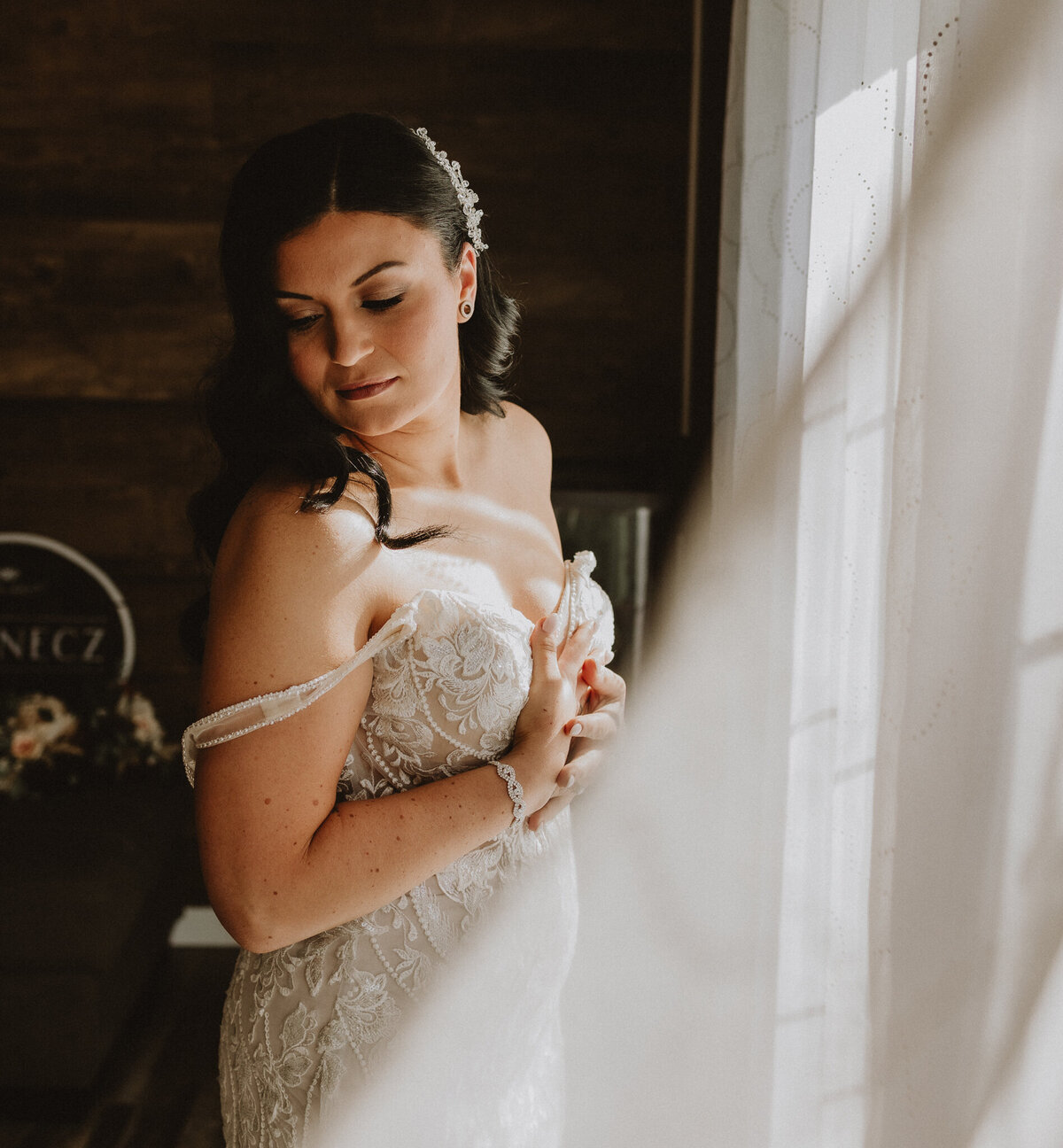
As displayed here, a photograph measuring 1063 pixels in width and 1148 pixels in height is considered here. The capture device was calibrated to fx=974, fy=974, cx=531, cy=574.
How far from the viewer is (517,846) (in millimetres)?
1111

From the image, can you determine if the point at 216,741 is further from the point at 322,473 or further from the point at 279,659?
the point at 322,473

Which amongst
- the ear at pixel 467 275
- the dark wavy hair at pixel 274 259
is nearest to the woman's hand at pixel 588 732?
the dark wavy hair at pixel 274 259

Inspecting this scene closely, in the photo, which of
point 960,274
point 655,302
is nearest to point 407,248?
point 960,274

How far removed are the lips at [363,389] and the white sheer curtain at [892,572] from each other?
0.45 m

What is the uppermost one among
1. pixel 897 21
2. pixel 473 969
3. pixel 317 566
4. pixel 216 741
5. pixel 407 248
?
pixel 897 21

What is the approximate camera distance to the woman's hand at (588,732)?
1092 millimetres

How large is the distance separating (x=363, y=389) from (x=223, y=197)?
5.92ft

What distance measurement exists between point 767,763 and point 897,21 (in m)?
0.83

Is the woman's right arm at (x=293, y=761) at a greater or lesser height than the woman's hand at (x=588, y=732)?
greater

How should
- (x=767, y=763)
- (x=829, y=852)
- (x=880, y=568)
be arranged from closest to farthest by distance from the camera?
(x=880, y=568), (x=829, y=852), (x=767, y=763)

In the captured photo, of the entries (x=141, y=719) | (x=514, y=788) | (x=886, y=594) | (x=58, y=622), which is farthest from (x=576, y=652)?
(x=58, y=622)

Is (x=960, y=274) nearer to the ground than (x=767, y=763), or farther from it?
farther from it

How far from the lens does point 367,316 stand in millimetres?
1015

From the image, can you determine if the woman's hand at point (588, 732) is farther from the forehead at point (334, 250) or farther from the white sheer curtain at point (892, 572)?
the forehead at point (334, 250)
